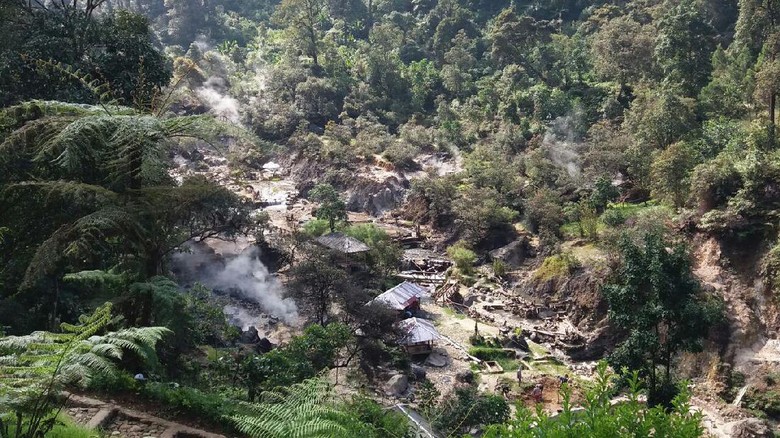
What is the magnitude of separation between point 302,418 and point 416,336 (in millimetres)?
11403

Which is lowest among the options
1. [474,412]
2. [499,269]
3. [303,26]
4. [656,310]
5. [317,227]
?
[499,269]

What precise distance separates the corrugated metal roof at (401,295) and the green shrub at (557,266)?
14.8ft

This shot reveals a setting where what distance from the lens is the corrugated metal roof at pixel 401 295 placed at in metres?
18.3

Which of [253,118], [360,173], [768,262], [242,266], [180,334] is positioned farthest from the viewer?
[253,118]

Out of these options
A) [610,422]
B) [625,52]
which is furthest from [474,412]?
[625,52]

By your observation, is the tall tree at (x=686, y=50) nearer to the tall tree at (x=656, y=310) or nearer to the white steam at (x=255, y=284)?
the tall tree at (x=656, y=310)

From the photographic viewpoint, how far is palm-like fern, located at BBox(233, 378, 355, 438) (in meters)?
4.86

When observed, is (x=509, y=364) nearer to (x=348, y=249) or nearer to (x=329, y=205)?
(x=348, y=249)

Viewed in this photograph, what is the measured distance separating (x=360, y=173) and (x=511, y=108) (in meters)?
8.95

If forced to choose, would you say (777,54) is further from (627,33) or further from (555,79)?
(555,79)

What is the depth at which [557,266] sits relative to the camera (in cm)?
2034

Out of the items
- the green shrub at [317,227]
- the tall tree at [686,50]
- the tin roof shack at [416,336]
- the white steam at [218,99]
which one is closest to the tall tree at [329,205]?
the green shrub at [317,227]

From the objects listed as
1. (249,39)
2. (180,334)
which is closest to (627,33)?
(180,334)

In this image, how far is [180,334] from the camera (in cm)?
1031
